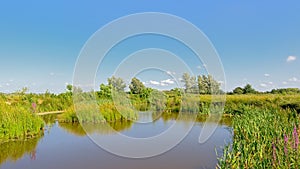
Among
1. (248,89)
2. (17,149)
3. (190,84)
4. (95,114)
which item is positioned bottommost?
(17,149)

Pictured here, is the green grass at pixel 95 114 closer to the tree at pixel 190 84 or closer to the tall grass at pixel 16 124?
the tall grass at pixel 16 124

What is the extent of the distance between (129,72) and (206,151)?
3.49 metres

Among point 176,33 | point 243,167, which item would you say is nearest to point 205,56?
point 176,33

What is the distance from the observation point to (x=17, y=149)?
265 inches

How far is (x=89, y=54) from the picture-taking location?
23.4ft

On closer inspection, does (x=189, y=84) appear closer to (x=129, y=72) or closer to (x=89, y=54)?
(x=129, y=72)

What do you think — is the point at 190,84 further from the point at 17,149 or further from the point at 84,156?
the point at 17,149

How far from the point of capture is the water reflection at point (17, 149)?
6064 millimetres

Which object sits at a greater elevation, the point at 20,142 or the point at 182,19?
the point at 182,19

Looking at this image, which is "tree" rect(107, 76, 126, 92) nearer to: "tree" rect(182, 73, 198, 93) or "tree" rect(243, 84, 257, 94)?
"tree" rect(182, 73, 198, 93)

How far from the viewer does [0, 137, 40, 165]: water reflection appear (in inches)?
239

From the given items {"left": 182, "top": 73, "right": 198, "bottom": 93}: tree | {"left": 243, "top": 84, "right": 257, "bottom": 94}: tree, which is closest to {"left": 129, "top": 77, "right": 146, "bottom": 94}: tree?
{"left": 182, "top": 73, "right": 198, "bottom": 93}: tree

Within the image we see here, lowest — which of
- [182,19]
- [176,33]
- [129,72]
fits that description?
[129,72]

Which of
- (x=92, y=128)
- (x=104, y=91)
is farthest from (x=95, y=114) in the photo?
(x=104, y=91)
